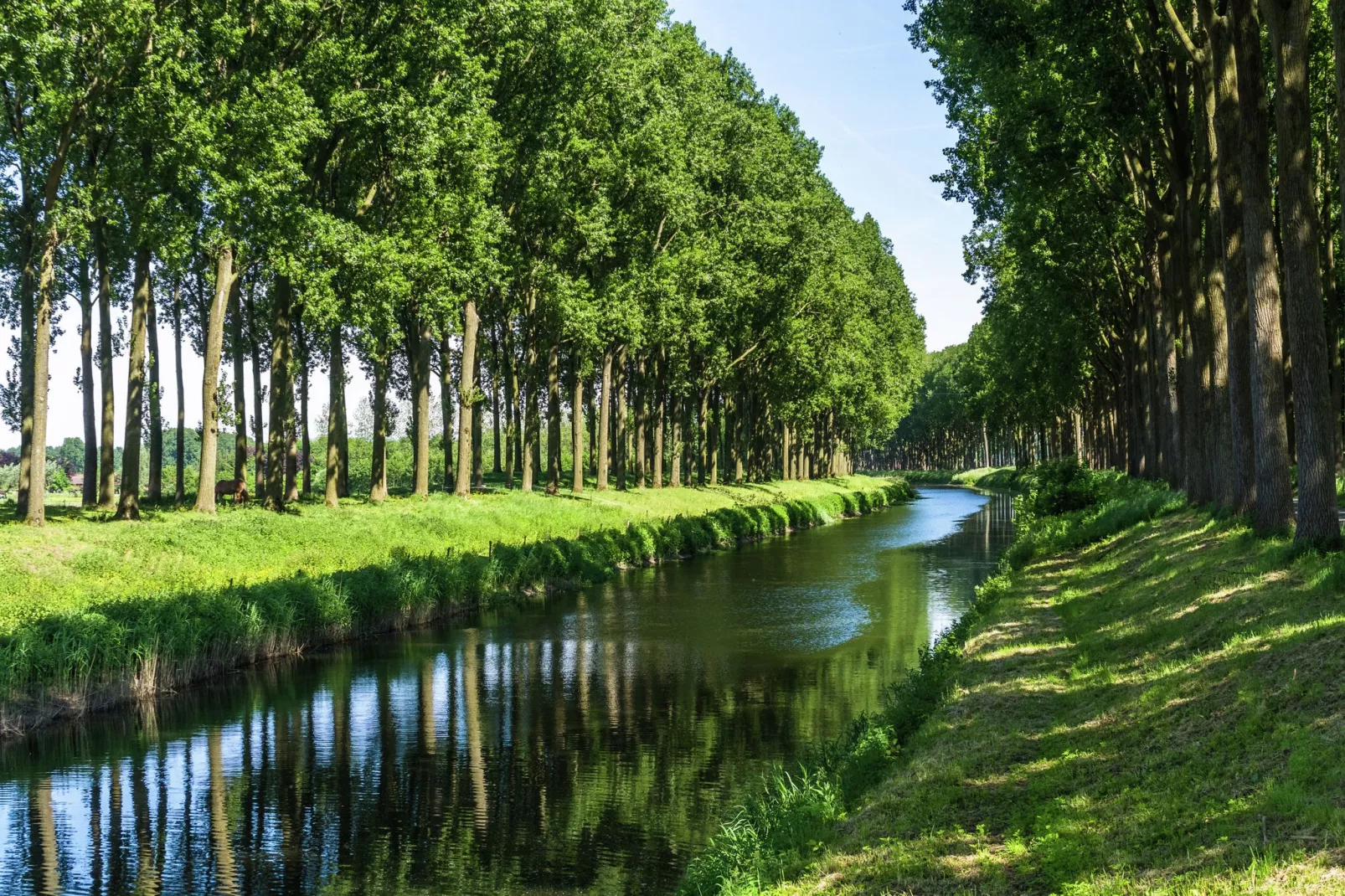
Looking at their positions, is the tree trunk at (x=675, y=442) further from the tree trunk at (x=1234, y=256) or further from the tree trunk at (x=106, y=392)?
the tree trunk at (x=1234, y=256)

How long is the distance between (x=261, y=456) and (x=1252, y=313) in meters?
48.4

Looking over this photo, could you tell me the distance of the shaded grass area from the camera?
8.62 meters

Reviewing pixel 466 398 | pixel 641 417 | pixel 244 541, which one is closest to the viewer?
pixel 244 541

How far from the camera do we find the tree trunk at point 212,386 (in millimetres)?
32812

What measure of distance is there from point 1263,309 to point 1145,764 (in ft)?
36.2

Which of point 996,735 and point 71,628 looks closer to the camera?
point 996,735

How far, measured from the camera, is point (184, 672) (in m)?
22.3

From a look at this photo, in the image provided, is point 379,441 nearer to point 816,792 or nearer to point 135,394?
point 135,394

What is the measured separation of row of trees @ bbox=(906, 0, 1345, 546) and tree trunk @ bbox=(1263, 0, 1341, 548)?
0.03 metres

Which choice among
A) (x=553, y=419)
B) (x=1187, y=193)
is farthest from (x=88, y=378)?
(x=1187, y=193)

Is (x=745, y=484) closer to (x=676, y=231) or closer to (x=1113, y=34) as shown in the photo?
(x=676, y=231)

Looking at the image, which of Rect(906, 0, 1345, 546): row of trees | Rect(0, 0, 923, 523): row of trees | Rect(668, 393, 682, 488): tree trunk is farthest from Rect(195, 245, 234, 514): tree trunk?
Rect(668, 393, 682, 488): tree trunk

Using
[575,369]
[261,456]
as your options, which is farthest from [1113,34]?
[261,456]

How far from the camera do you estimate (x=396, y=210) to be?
3738cm
